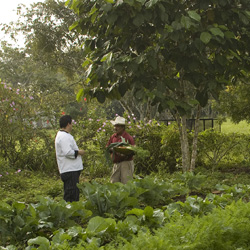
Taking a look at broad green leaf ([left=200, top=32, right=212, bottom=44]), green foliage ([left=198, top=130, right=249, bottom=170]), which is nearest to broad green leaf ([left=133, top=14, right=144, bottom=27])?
broad green leaf ([left=200, top=32, right=212, bottom=44])

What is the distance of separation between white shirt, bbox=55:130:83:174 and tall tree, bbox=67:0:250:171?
1.21m

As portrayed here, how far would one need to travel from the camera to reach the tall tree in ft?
19.2

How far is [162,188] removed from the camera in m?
5.61

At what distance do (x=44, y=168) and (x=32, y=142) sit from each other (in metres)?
0.90

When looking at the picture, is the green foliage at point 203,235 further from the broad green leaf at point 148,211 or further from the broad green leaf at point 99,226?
the broad green leaf at point 148,211

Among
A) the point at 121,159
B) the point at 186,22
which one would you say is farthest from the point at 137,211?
the point at 186,22

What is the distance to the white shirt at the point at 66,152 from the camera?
564 centimetres

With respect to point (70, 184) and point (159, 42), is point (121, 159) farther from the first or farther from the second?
point (159, 42)

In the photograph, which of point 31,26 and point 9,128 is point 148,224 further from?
point 31,26

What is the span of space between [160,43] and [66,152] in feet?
7.45

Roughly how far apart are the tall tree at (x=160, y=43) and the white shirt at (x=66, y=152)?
1207 mm

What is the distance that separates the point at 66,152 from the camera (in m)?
5.61

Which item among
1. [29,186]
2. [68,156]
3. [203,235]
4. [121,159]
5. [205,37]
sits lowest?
[29,186]

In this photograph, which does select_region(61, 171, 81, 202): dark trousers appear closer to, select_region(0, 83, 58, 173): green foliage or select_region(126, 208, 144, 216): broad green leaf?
select_region(126, 208, 144, 216): broad green leaf
